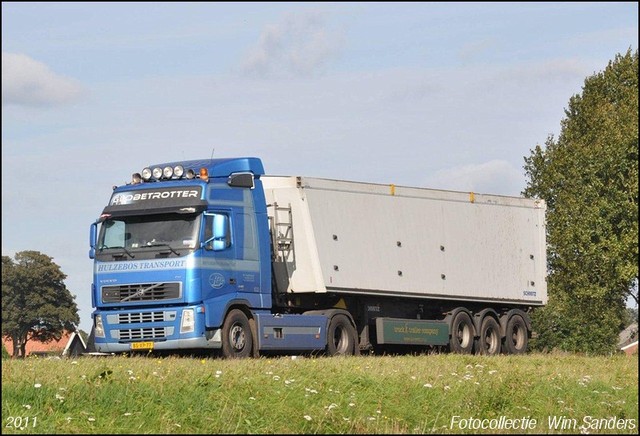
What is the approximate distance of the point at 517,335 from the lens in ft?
107

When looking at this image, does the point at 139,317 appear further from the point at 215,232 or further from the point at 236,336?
the point at 215,232

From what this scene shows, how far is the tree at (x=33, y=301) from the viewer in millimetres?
47656

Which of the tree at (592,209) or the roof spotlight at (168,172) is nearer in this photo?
the roof spotlight at (168,172)

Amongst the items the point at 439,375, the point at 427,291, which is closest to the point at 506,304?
the point at 427,291

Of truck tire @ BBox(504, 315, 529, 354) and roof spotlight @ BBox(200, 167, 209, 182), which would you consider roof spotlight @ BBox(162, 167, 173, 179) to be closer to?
roof spotlight @ BBox(200, 167, 209, 182)

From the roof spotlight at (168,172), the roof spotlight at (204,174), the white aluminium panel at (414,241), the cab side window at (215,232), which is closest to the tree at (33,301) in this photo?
the white aluminium panel at (414,241)

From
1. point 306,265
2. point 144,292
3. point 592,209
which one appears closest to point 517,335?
point 306,265

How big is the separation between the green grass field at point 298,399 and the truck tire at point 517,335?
12404 mm

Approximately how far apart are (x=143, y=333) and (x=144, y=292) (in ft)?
2.70

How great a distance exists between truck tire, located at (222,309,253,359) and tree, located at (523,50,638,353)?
23977mm

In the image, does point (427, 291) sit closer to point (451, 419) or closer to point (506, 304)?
point (506, 304)

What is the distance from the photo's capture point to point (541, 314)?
58406 mm

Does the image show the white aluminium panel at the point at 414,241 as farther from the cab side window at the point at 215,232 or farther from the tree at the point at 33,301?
the tree at the point at 33,301

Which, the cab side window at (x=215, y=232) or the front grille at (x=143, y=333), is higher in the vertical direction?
the cab side window at (x=215, y=232)
